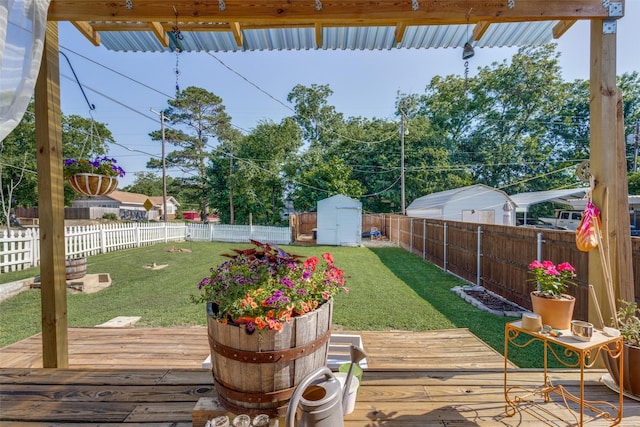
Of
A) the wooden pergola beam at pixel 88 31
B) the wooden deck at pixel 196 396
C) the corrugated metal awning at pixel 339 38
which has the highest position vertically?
the corrugated metal awning at pixel 339 38

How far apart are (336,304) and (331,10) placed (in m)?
3.71

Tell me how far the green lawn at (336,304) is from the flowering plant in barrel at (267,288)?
2.32 metres

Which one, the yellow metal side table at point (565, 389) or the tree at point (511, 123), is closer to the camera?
the yellow metal side table at point (565, 389)

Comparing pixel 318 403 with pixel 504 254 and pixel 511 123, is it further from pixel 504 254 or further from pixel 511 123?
pixel 511 123

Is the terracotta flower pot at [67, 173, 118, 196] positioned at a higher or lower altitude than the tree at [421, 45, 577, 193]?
lower

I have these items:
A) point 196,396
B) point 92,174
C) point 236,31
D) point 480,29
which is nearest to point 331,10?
point 236,31

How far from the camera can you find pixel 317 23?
215 centimetres

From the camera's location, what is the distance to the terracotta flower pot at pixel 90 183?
2.53 m

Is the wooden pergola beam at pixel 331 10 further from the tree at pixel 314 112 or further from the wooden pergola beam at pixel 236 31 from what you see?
the tree at pixel 314 112

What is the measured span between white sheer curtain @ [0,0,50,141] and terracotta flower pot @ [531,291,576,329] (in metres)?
2.76

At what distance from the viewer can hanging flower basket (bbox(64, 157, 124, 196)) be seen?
2.53m

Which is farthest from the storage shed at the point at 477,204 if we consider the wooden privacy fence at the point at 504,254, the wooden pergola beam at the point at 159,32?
the wooden pergola beam at the point at 159,32

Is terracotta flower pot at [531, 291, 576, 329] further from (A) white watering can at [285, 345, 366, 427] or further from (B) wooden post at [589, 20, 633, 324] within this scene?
(A) white watering can at [285, 345, 366, 427]

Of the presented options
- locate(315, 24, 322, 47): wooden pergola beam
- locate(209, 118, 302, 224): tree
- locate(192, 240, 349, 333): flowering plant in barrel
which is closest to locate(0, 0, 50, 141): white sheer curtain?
locate(192, 240, 349, 333): flowering plant in barrel
